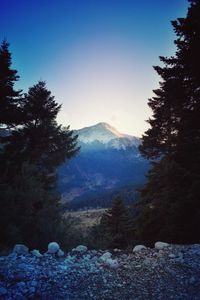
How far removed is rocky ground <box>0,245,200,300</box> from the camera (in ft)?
15.7

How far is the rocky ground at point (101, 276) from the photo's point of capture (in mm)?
4773

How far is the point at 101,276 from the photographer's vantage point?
220 inches

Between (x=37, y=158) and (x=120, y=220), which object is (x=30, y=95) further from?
(x=120, y=220)

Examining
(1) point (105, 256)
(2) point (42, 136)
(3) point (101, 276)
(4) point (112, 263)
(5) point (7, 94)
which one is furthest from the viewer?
(2) point (42, 136)

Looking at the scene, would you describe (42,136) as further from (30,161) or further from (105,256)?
(105,256)

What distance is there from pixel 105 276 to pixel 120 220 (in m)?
29.4

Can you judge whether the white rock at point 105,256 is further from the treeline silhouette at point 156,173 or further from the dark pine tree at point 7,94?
the dark pine tree at point 7,94

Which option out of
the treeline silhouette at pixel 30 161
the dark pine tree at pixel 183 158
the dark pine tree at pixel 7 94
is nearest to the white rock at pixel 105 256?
the treeline silhouette at pixel 30 161

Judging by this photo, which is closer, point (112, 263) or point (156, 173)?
point (112, 263)

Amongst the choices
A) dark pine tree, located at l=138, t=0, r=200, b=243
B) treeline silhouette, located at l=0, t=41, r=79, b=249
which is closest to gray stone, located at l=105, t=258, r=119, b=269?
treeline silhouette, located at l=0, t=41, r=79, b=249

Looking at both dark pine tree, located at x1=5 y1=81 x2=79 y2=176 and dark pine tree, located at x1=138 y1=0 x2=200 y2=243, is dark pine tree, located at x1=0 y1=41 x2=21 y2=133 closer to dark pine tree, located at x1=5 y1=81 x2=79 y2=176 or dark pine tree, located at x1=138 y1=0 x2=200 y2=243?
dark pine tree, located at x1=5 y1=81 x2=79 y2=176

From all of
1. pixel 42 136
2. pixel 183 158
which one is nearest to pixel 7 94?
pixel 42 136

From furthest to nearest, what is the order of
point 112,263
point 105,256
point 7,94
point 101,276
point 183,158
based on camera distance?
point 7,94
point 183,158
point 105,256
point 112,263
point 101,276

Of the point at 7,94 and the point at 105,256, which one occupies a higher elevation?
the point at 7,94
